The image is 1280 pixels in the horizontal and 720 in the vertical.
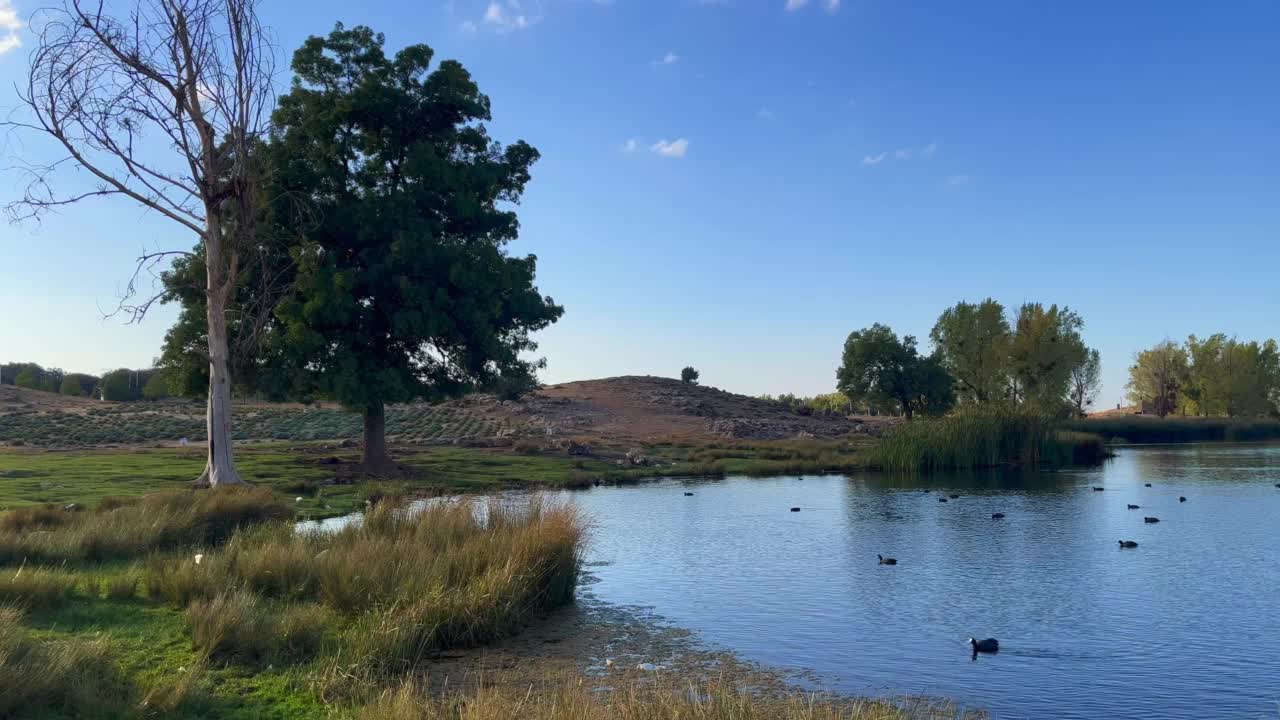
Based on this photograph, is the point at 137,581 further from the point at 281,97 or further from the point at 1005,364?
→ the point at 1005,364

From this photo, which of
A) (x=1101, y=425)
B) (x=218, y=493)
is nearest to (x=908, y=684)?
(x=218, y=493)

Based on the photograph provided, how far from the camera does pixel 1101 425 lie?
7700 cm

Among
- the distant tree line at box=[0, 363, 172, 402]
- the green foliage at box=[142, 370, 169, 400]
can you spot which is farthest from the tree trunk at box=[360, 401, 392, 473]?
the distant tree line at box=[0, 363, 172, 402]

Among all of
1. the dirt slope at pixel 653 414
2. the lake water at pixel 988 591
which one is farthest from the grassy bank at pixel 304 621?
the dirt slope at pixel 653 414

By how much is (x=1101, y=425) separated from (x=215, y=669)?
78.3m

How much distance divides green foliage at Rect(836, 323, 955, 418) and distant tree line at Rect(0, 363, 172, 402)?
175 ft

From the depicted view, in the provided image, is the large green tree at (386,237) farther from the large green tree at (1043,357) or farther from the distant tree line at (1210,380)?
the distant tree line at (1210,380)

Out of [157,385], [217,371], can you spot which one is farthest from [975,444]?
[157,385]

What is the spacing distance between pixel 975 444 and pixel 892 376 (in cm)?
3810

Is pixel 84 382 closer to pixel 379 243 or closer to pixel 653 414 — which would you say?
pixel 653 414

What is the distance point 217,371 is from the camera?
26141mm

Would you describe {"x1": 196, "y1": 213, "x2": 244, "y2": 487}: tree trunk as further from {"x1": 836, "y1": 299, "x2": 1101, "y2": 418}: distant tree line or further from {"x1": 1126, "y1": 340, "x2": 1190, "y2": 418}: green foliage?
{"x1": 1126, "y1": 340, "x2": 1190, "y2": 418}: green foliage

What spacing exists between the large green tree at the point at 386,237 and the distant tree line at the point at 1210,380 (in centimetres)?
9639

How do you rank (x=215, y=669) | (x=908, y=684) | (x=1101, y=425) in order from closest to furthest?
(x=215, y=669) → (x=908, y=684) → (x=1101, y=425)
